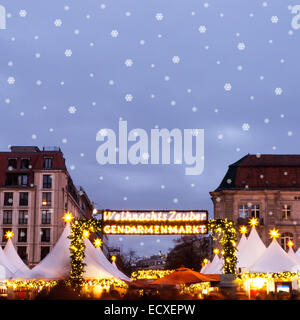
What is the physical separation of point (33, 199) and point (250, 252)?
47574 mm

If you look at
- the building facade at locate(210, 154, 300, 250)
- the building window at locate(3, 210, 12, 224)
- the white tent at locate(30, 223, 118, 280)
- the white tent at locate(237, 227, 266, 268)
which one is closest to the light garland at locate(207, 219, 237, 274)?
the white tent at locate(30, 223, 118, 280)

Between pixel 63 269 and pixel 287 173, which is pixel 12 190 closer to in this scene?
pixel 287 173

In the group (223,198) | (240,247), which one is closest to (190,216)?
(240,247)

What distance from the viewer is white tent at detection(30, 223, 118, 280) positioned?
24641mm

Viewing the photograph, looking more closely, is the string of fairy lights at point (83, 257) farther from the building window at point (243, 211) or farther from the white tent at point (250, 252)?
the building window at point (243, 211)

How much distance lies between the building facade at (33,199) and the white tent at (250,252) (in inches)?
1765

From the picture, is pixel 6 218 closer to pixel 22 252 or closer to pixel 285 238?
pixel 22 252

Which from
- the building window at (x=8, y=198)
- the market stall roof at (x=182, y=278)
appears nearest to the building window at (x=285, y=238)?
the market stall roof at (x=182, y=278)

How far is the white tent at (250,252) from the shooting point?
33.5m

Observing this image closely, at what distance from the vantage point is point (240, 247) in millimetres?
35625

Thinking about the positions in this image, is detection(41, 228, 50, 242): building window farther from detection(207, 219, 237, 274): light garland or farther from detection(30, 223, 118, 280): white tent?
detection(207, 219, 237, 274): light garland
